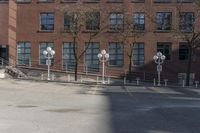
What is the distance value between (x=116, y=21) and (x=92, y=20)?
4.21 metres

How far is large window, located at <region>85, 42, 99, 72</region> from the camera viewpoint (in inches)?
3007

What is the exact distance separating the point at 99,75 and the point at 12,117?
5633 cm

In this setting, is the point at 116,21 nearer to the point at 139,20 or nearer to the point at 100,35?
the point at 100,35

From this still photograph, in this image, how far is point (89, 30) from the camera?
77000 millimetres

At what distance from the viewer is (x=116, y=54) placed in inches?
3031

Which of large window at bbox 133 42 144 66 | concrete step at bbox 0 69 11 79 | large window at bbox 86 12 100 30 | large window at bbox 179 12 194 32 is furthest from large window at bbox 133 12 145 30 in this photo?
concrete step at bbox 0 69 11 79

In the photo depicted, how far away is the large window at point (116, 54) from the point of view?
76.7 meters

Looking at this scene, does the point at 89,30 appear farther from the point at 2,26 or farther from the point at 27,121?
the point at 27,121

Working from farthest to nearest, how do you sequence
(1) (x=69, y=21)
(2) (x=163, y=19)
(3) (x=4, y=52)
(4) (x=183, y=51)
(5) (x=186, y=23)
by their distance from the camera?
(3) (x=4, y=52) < (4) (x=183, y=51) < (2) (x=163, y=19) < (1) (x=69, y=21) < (5) (x=186, y=23)

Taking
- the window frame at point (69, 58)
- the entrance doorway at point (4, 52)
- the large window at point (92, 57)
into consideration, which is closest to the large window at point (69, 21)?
the window frame at point (69, 58)

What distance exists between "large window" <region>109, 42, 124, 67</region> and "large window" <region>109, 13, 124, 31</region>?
2320 millimetres

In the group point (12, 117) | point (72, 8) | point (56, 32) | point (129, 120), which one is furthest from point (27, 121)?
point (56, 32)

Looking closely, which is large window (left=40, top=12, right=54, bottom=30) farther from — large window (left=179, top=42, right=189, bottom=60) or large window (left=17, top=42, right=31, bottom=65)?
large window (left=179, top=42, right=189, bottom=60)

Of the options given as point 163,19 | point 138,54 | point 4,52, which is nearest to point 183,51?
point 163,19
